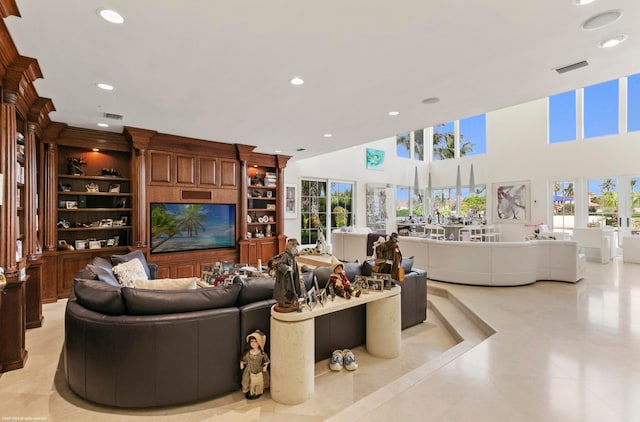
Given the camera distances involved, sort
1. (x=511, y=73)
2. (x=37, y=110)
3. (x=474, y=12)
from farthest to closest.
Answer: (x=37, y=110) → (x=511, y=73) → (x=474, y=12)

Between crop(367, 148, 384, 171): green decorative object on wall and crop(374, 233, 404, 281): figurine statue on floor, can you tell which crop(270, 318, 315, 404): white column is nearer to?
crop(374, 233, 404, 281): figurine statue on floor

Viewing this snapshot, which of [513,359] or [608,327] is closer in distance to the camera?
[513,359]

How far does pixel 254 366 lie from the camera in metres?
2.25

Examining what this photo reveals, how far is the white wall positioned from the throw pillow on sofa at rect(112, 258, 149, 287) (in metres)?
4.73

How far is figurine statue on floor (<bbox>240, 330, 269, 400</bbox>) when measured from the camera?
7.32 feet

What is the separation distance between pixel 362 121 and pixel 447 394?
11.4ft

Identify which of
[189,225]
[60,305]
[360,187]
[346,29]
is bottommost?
[60,305]

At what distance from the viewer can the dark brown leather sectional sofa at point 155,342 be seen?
2092 mm

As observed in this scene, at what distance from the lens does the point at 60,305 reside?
4359 millimetres

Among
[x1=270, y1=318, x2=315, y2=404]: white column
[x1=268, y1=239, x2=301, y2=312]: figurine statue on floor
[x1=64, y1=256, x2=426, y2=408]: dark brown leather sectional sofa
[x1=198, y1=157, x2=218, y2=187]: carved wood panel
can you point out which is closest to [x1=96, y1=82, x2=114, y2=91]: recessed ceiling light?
[x1=64, y1=256, x2=426, y2=408]: dark brown leather sectional sofa

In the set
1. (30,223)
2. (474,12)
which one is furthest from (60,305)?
(474,12)

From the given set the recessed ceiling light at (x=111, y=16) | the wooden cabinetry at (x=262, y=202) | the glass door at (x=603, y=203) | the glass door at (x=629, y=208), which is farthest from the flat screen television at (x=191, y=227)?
the glass door at (x=629, y=208)

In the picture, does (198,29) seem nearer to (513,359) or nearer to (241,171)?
(513,359)

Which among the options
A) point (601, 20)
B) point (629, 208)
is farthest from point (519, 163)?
point (601, 20)
